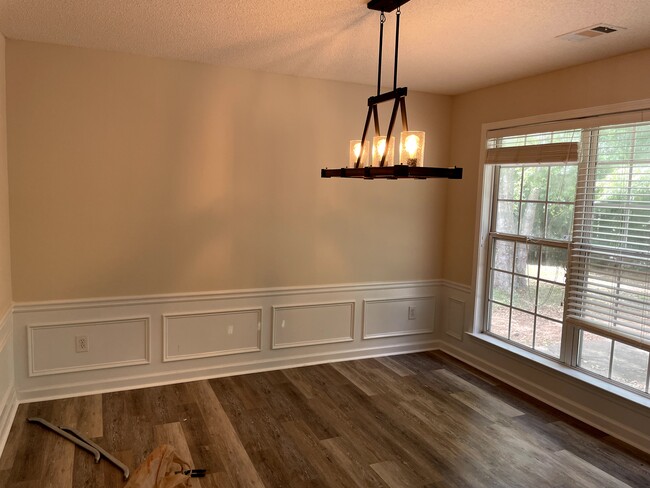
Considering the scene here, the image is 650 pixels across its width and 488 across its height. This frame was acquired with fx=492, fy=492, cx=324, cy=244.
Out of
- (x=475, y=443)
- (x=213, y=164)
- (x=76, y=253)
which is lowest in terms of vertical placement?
(x=475, y=443)

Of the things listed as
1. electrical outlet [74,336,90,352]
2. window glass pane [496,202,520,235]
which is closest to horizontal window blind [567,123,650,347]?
window glass pane [496,202,520,235]

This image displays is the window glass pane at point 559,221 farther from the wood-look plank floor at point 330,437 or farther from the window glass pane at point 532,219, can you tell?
the wood-look plank floor at point 330,437

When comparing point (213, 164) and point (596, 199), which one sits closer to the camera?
point (596, 199)

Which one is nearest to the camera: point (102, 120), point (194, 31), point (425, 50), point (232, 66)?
point (194, 31)

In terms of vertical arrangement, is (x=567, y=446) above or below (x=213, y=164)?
below

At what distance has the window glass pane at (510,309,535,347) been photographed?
408 cm

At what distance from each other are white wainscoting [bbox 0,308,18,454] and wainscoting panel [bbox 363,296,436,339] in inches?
112

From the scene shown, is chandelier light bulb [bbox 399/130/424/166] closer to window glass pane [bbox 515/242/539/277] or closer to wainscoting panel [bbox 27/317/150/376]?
window glass pane [bbox 515/242/539/277]

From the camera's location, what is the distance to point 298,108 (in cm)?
419

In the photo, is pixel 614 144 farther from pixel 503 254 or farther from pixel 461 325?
pixel 461 325

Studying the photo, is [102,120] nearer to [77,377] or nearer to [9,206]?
[9,206]

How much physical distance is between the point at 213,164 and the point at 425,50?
1.81 metres

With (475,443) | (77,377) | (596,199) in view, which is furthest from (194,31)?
(475,443)

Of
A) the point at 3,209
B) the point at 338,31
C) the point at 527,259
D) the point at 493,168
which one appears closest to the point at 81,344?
the point at 3,209
